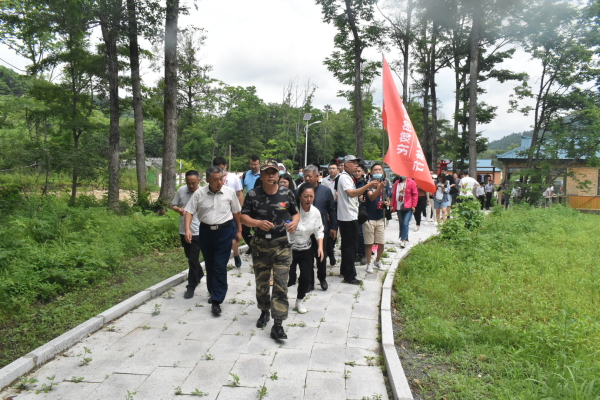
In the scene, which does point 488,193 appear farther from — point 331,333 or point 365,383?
point 365,383

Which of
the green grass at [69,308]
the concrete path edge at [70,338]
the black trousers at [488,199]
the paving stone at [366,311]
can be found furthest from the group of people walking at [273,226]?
the black trousers at [488,199]

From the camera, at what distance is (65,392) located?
3.38 metres

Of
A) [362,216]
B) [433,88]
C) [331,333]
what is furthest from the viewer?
[433,88]

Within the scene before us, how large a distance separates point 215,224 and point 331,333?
198 cm

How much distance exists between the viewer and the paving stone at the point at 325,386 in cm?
340

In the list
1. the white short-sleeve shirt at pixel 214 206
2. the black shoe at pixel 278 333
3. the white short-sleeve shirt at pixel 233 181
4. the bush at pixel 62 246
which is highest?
the white short-sleeve shirt at pixel 233 181

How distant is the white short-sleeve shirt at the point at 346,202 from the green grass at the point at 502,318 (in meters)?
1.42

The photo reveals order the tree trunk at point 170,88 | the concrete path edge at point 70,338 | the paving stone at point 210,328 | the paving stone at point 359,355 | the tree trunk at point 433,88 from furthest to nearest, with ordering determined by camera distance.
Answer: the tree trunk at point 433,88 < the tree trunk at point 170,88 < the paving stone at point 210,328 < the paving stone at point 359,355 < the concrete path edge at point 70,338

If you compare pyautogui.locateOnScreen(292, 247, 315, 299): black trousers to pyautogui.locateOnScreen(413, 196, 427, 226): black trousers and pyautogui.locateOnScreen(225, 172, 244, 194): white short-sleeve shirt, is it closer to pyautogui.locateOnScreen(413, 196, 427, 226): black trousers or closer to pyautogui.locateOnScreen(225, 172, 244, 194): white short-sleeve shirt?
pyautogui.locateOnScreen(225, 172, 244, 194): white short-sleeve shirt

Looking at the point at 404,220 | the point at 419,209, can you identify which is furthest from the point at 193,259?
the point at 419,209

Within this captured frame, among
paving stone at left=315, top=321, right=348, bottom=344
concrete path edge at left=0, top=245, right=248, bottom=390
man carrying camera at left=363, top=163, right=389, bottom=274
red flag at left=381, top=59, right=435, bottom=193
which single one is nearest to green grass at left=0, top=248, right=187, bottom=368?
concrete path edge at left=0, top=245, right=248, bottom=390

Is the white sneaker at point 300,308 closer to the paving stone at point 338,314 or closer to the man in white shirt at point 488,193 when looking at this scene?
the paving stone at point 338,314

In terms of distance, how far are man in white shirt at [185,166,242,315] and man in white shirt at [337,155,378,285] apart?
1.94 metres

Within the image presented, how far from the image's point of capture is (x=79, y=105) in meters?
14.1
